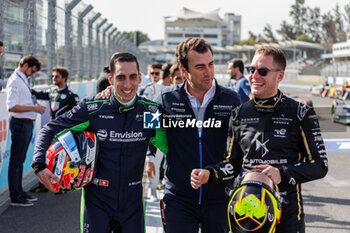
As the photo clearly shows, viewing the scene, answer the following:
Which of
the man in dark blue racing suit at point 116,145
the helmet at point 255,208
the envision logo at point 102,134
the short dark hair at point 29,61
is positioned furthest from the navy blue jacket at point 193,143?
the short dark hair at point 29,61

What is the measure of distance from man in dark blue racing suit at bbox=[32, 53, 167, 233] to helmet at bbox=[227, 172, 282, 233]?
1.01 metres

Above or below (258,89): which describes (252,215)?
below

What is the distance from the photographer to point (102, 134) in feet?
11.2

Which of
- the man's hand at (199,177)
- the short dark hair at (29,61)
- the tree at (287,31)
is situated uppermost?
the tree at (287,31)

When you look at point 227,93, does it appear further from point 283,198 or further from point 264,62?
point 283,198

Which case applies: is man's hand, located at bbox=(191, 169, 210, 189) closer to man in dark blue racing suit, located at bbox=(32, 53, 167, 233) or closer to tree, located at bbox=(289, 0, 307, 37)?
man in dark blue racing suit, located at bbox=(32, 53, 167, 233)

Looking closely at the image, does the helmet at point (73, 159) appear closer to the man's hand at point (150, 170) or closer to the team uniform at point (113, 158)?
the team uniform at point (113, 158)

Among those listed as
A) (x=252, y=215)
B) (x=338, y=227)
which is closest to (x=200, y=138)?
(x=252, y=215)

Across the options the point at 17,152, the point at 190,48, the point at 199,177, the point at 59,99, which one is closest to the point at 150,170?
the point at 199,177

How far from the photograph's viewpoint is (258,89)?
3020 mm

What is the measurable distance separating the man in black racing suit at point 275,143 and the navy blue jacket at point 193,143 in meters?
0.30

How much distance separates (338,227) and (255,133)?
3.28 m

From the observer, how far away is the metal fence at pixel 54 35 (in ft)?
26.5

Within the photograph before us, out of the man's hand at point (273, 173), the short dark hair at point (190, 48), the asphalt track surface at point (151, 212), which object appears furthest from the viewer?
the asphalt track surface at point (151, 212)
